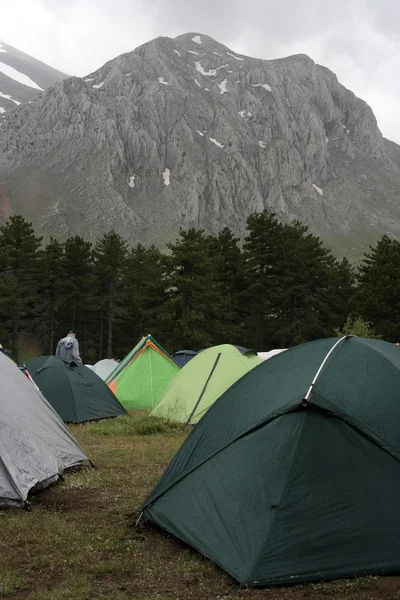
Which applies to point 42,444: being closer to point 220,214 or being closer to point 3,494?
point 3,494

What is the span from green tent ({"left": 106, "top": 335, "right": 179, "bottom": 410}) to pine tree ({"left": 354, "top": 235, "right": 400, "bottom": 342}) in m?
23.4

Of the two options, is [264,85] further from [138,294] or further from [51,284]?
[51,284]

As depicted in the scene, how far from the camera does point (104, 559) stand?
16.5 feet

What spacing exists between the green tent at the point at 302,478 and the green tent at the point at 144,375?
11.1 meters

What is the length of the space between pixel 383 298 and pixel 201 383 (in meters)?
27.4

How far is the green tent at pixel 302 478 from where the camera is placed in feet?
14.9

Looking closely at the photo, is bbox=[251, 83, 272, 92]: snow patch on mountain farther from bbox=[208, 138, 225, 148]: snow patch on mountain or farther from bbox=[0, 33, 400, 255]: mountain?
bbox=[208, 138, 225, 148]: snow patch on mountain

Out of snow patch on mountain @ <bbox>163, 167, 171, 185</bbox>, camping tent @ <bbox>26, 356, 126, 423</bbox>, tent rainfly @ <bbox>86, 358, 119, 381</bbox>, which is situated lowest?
tent rainfly @ <bbox>86, 358, 119, 381</bbox>

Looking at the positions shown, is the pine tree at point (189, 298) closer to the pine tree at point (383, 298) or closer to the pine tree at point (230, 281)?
the pine tree at point (230, 281)

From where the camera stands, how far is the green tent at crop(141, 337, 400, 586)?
4543mm

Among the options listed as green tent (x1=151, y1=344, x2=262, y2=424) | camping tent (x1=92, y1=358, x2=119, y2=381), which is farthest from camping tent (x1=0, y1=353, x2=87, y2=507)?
camping tent (x1=92, y1=358, x2=119, y2=381)

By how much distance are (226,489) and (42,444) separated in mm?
3490

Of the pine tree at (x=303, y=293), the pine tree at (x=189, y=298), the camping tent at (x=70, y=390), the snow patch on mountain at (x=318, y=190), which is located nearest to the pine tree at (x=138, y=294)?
the pine tree at (x=189, y=298)

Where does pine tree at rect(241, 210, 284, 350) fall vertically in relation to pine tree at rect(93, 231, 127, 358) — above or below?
above
